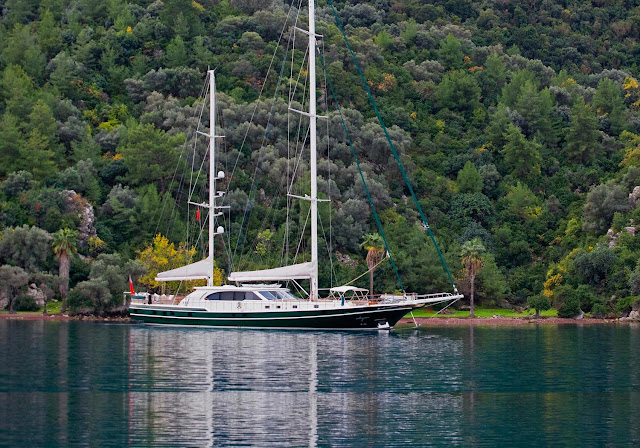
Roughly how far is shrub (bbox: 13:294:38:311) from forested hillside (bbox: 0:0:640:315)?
1418mm

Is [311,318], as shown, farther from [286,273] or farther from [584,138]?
[584,138]

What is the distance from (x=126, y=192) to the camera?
349 ft

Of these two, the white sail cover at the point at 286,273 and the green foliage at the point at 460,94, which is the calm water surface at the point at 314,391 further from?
the green foliage at the point at 460,94

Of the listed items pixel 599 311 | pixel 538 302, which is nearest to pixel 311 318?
pixel 538 302

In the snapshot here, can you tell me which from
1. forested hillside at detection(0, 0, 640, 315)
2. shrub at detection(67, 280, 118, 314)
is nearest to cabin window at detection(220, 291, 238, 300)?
forested hillside at detection(0, 0, 640, 315)

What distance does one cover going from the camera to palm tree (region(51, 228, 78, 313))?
91125mm

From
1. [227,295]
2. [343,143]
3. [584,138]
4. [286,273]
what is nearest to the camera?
[286,273]

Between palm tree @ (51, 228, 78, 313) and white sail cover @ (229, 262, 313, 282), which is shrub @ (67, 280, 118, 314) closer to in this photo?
palm tree @ (51, 228, 78, 313)

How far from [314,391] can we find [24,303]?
53.6m

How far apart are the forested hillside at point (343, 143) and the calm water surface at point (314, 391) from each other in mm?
27702

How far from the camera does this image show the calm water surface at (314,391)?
1399 inches

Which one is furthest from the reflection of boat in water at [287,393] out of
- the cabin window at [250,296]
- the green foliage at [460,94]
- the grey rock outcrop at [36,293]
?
the green foliage at [460,94]

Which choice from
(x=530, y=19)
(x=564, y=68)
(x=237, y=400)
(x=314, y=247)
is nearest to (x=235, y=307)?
(x=314, y=247)

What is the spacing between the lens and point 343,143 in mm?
119438
